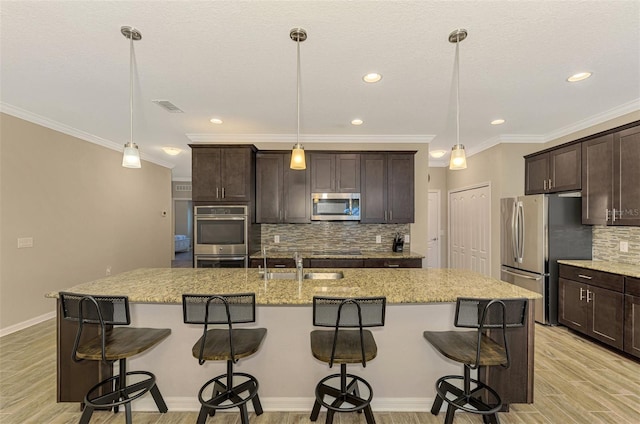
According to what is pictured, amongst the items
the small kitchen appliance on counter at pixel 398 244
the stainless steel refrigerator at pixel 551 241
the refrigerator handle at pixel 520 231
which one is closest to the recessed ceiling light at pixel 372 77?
the small kitchen appliance on counter at pixel 398 244

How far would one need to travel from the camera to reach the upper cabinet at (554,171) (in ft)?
12.4

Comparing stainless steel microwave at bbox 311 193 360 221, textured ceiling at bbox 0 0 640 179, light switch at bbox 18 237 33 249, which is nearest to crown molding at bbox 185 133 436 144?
textured ceiling at bbox 0 0 640 179

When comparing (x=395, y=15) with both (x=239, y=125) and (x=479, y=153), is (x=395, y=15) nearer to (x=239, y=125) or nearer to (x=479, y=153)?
(x=239, y=125)

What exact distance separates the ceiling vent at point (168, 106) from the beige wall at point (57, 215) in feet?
6.07

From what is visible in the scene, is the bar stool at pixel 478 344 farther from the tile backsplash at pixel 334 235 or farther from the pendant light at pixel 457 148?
the tile backsplash at pixel 334 235

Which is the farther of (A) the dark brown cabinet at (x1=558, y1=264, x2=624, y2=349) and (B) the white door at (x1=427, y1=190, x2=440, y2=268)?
(B) the white door at (x1=427, y1=190, x2=440, y2=268)

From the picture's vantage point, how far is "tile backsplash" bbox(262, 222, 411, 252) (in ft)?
16.0

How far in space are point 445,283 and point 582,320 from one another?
2457 millimetres

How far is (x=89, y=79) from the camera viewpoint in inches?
110

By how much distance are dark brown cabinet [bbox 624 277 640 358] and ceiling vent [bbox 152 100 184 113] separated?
516 centimetres

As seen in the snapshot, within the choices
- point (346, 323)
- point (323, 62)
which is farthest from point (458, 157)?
point (346, 323)

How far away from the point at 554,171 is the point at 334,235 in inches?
126

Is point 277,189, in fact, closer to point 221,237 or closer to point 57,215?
point 221,237

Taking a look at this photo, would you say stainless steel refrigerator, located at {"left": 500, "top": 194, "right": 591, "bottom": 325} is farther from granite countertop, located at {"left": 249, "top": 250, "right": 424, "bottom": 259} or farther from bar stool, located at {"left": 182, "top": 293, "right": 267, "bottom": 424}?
bar stool, located at {"left": 182, "top": 293, "right": 267, "bottom": 424}
